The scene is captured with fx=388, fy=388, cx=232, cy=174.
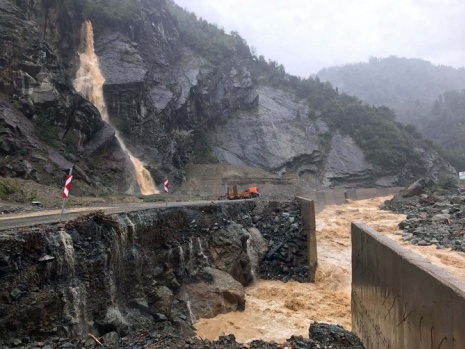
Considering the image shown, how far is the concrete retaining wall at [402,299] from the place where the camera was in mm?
3857

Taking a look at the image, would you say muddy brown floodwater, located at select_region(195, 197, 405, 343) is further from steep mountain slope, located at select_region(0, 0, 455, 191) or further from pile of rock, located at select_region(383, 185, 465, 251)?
steep mountain slope, located at select_region(0, 0, 455, 191)

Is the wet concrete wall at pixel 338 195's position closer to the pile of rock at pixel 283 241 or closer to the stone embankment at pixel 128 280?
the pile of rock at pixel 283 241

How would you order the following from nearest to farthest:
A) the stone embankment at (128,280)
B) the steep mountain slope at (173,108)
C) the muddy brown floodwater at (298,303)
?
the stone embankment at (128,280) → the muddy brown floodwater at (298,303) → the steep mountain slope at (173,108)

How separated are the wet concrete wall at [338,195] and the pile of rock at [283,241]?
478 inches

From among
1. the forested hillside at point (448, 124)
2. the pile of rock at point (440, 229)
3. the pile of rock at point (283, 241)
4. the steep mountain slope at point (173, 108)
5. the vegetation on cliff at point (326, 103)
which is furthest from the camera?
the forested hillside at point (448, 124)

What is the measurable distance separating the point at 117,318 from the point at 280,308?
640 centimetres

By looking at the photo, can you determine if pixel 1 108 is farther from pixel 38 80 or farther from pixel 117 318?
pixel 117 318

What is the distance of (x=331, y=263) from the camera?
17828 mm

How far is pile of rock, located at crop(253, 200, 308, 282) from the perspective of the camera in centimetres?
1727

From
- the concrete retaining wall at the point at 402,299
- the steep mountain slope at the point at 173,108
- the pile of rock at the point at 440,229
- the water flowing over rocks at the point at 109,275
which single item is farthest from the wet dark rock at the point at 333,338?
the steep mountain slope at the point at 173,108

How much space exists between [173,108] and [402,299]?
137 feet

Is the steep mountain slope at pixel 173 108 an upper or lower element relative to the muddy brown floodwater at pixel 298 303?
upper

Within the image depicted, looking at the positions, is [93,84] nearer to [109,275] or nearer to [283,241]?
[283,241]

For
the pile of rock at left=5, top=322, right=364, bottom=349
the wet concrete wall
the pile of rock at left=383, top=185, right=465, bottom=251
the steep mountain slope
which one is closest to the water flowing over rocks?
the pile of rock at left=5, top=322, right=364, bottom=349
